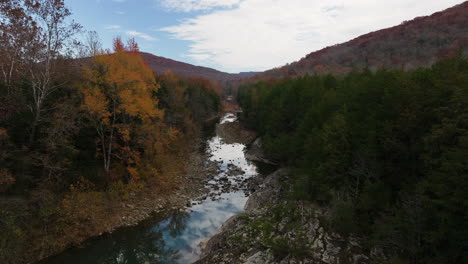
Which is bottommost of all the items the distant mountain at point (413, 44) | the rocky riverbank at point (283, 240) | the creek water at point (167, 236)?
the creek water at point (167, 236)

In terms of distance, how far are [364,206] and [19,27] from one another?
19.1 metres

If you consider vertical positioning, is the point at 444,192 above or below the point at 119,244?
above

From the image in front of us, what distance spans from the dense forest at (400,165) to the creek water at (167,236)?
19.6 feet

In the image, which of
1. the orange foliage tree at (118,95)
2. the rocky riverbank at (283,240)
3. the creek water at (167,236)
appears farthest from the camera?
the orange foliage tree at (118,95)

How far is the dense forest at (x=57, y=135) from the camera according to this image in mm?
12578

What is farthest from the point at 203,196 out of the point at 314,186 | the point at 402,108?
the point at 402,108

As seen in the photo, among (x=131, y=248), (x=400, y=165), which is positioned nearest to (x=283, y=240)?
(x=400, y=165)

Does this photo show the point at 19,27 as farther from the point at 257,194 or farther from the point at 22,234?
the point at 257,194

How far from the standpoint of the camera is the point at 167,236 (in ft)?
52.2

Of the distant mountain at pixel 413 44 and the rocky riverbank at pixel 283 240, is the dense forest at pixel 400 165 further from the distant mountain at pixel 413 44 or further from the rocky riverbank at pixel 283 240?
the distant mountain at pixel 413 44

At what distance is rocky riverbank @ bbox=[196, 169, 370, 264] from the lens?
11.0 m

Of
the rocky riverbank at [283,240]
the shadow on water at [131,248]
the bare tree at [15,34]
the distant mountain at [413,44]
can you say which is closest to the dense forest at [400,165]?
the rocky riverbank at [283,240]

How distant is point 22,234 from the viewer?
12.2 m

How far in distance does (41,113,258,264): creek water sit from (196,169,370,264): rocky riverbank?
1593 mm
